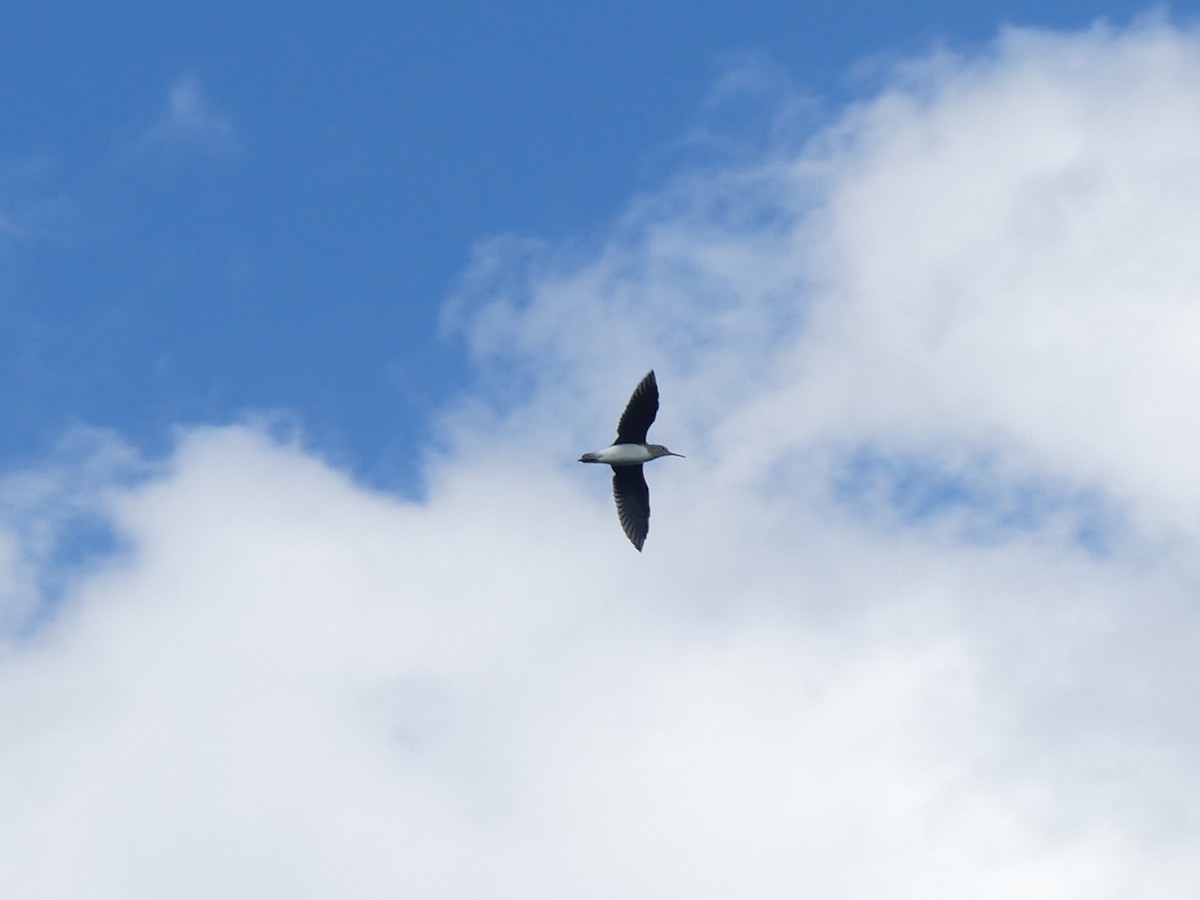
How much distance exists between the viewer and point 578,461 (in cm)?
8225

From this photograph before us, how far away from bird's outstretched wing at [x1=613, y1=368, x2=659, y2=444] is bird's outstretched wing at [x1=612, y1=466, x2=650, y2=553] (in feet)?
5.75

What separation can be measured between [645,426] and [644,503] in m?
3.73

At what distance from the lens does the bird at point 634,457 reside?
81.8 metres

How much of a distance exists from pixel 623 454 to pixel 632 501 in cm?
270

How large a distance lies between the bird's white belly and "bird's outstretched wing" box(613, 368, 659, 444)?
0.24 m

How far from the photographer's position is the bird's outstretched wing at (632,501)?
83.9 m

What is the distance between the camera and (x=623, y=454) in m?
82.6

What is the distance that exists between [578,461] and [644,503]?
4.02 m

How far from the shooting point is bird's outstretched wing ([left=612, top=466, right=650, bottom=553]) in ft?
275

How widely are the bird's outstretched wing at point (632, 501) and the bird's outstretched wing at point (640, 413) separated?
5.75 feet

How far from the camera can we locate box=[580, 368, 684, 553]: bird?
81.8 metres

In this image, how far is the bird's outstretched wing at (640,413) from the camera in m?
81.6

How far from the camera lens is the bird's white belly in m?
82.4

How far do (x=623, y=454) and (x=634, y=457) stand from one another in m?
0.50
